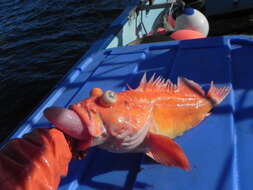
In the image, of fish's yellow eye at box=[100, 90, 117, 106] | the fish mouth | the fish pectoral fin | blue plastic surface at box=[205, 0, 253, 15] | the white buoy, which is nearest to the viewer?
the fish mouth

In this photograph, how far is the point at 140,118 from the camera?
2219 millimetres

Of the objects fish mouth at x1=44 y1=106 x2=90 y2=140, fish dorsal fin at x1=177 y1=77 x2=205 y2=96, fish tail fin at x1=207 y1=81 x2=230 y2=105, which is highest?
fish mouth at x1=44 y1=106 x2=90 y2=140

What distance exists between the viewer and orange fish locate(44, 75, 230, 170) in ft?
6.50

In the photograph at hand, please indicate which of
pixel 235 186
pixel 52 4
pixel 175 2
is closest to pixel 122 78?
pixel 235 186

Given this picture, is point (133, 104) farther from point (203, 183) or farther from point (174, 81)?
point (174, 81)

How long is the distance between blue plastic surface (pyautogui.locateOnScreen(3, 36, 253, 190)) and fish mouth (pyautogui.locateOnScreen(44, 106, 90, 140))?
2.00ft

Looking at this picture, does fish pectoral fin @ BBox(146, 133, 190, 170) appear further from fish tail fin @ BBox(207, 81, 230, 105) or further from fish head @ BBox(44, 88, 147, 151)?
fish tail fin @ BBox(207, 81, 230, 105)

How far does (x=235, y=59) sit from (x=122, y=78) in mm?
1267

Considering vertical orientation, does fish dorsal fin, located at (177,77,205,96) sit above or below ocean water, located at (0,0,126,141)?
above

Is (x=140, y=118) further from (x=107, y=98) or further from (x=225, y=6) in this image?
(x=225, y=6)

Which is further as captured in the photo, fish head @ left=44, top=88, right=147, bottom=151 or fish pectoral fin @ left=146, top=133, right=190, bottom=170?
fish pectoral fin @ left=146, top=133, right=190, bottom=170

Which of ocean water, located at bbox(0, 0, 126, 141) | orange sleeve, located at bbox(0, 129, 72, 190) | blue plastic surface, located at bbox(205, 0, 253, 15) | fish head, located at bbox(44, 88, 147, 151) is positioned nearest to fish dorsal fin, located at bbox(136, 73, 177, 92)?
fish head, located at bbox(44, 88, 147, 151)

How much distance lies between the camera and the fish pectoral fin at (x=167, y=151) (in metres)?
2.21

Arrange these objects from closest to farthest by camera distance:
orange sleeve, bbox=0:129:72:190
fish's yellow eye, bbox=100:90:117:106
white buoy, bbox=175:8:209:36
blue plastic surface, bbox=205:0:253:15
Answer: orange sleeve, bbox=0:129:72:190 < fish's yellow eye, bbox=100:90:117:106 < white buoy, bbox=175:8:209:36 < blue plastic surface, bbox=205:0:253:15
